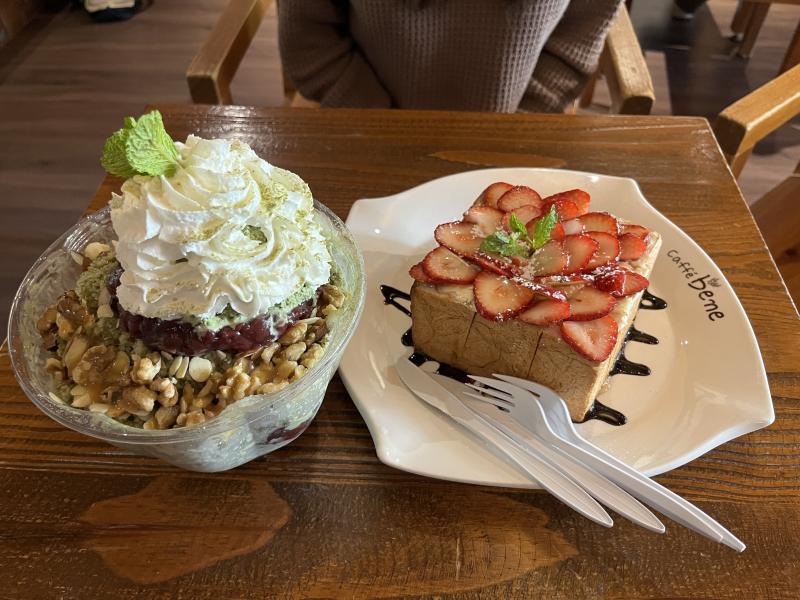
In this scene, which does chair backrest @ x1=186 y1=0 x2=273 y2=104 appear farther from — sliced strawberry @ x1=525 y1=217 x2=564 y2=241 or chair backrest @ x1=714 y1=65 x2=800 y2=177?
chair backrest @ x1=714 y1=65 x2=800 y2=177

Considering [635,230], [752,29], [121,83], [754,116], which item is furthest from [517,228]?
[752,29]

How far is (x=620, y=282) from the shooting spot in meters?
1.06

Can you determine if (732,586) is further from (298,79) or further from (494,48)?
(298,79)

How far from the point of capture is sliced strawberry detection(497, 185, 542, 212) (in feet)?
4.01

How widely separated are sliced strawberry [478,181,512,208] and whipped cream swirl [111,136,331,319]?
0.52 meters

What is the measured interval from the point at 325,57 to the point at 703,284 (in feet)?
4.24

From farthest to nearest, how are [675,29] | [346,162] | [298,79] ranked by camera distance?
[675,29]
[298,79]
[346,162]

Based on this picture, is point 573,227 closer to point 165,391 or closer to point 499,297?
point 499,297

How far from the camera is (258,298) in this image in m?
0.83

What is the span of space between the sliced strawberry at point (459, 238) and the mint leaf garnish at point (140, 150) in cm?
52

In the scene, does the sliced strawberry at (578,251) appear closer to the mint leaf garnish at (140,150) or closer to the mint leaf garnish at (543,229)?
the mint leaf garnish at (543,229)

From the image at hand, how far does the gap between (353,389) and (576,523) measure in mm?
410

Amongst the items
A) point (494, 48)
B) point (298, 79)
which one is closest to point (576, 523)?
point (494, 48)

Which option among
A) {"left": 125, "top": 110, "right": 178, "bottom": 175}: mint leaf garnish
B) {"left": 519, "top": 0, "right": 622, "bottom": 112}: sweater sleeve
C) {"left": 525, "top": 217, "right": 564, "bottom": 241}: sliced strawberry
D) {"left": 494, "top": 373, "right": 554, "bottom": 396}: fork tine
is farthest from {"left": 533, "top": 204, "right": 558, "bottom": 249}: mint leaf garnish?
{"left": 519, "top": 0, "right": 622, "bottom": 112}: sweater sleeve
